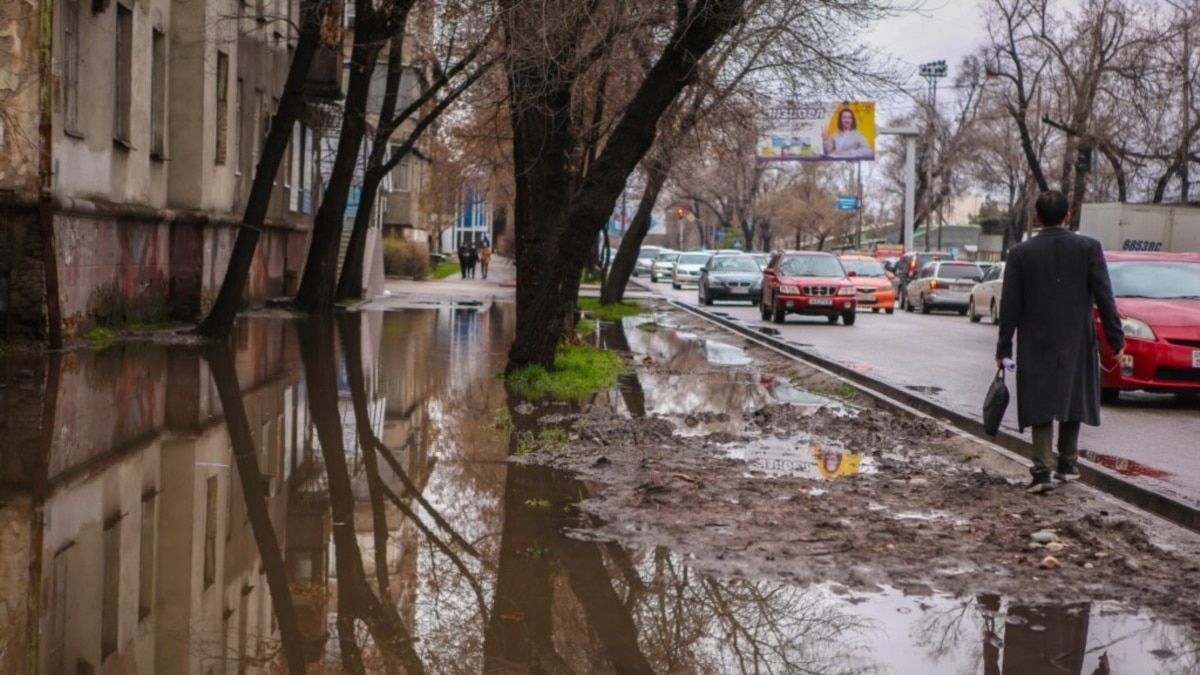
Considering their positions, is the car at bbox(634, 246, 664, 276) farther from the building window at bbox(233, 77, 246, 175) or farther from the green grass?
the building window at bbox(233, 77, 246, 175)

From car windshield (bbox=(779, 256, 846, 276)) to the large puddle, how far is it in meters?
23.3

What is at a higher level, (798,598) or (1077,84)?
(1077,84)

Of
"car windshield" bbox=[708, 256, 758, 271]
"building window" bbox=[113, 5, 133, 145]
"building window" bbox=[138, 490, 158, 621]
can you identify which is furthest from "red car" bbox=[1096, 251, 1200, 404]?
"car windshield" bbox=[708, 256, 758, 271]

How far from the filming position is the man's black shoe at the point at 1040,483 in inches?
377

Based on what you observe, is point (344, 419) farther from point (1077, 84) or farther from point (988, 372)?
point (1077, 84)

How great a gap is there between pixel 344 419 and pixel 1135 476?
628 centimetres

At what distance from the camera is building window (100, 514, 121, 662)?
219 inches

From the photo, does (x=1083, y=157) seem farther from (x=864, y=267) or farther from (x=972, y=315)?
(x=972, y=315)

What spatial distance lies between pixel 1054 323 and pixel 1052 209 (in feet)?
2.40

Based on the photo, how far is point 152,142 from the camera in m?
23.4

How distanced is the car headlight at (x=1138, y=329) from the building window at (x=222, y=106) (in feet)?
53.9

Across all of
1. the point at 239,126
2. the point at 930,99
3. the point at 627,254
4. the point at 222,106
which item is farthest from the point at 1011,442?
the point at 930,99

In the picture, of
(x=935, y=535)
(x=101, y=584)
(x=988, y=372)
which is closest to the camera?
(x=101, y=584)

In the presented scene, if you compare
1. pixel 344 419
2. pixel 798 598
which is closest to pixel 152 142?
pixel 344 419
